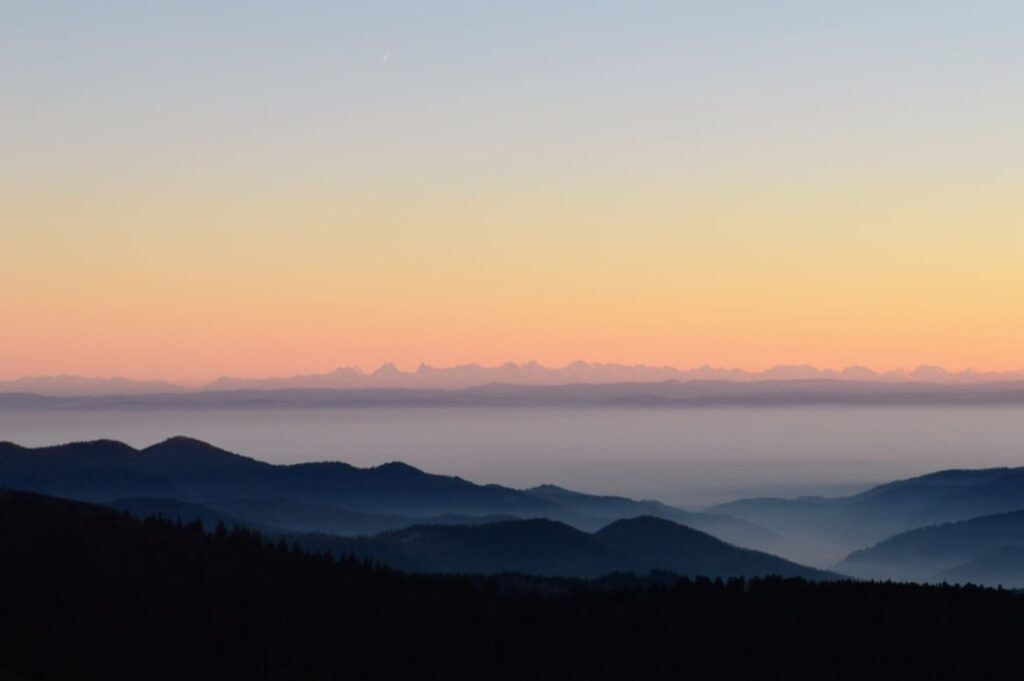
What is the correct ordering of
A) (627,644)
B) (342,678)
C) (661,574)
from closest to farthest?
(342,678) → (627,644) → (661,574)

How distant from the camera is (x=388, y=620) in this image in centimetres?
6700

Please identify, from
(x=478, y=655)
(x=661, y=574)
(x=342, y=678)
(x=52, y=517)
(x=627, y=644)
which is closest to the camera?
(x=342, y=678)

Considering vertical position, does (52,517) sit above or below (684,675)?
above

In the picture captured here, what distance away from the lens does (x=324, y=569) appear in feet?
250

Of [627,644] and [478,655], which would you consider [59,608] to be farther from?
[627,644]

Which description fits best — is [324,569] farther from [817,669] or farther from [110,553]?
[817,669]

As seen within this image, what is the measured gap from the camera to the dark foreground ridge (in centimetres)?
5572

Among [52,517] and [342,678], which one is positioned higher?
[52,517]

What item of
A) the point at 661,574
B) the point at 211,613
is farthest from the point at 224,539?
the point at 661,574

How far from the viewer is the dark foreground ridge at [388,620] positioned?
5572cm

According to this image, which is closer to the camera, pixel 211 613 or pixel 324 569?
pixel 211 613

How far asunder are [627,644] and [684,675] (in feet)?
19.7

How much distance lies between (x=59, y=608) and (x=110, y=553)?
1111cm

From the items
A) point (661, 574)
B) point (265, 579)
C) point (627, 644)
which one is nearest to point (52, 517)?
point (265, 579)
